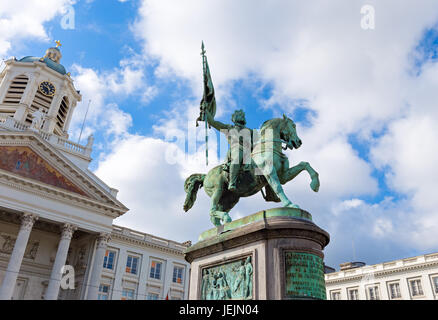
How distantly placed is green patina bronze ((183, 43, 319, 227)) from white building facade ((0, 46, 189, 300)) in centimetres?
2897

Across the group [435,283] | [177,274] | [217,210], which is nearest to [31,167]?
[177,274]

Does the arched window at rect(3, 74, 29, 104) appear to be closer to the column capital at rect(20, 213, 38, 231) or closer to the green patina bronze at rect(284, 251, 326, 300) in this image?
the column capital at rect(20, 213, 38, 231)

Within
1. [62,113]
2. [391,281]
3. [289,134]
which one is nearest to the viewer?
[289,134]

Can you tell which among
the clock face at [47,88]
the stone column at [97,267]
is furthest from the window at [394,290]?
the clock face at [47,88]

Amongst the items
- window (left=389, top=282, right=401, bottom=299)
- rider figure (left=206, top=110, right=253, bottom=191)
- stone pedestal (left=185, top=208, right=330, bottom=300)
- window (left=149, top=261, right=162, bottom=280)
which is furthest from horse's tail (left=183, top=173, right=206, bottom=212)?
window (left=389, top=282, right=401, bottom=299)

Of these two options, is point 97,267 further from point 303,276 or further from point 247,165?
point 303,276

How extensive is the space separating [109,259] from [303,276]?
39.7m

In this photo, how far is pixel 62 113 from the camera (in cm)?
5825

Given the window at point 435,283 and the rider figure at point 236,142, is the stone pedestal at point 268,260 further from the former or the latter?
the window at point 435,283

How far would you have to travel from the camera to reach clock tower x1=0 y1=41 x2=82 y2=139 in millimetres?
52812

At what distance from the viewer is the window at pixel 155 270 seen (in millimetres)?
43881

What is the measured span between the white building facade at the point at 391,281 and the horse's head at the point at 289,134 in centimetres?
3907
